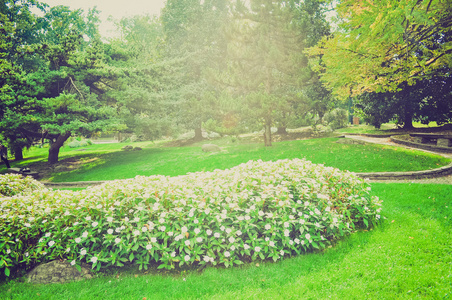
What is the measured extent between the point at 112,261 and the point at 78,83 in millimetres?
15215

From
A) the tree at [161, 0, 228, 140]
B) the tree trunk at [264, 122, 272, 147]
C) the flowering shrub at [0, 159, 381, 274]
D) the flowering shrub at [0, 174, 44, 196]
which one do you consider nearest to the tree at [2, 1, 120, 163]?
the flowering shrub at [0, 174, 44, 196]

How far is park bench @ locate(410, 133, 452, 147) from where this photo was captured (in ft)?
39.3

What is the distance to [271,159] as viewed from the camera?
12531 mm

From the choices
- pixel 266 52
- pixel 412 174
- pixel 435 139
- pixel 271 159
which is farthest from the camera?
pixel 266 52

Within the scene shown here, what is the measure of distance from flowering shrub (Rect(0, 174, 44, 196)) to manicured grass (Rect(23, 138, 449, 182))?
5.49m

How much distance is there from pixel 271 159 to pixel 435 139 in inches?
381

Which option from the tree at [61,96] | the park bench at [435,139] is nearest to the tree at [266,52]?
the park bench at [435,139]

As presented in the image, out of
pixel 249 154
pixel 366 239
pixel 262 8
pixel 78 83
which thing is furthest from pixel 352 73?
pixel 78 83

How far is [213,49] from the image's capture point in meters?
23.2

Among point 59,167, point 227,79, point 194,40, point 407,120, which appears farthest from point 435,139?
point 59,167

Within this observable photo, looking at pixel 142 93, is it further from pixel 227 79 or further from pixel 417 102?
pixel 417 102

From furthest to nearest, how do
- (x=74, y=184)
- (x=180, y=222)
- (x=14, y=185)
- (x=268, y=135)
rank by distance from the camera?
(x=268, y=135)
(x=74, y=184)
(x=14, y=185)
(x=180, y=222)

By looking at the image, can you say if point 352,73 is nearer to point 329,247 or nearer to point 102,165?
point 329,247

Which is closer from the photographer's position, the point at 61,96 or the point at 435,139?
the point at 61,96
